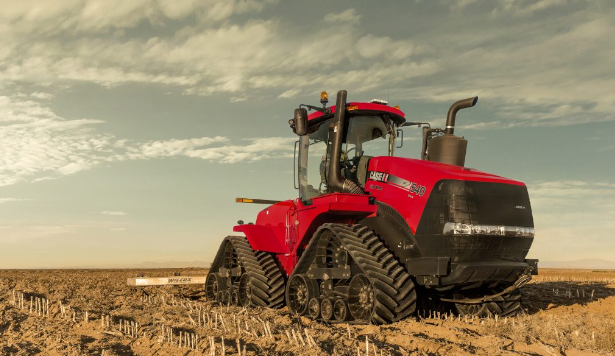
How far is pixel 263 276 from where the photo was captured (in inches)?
508

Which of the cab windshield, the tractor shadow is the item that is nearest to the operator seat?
the cab windshield

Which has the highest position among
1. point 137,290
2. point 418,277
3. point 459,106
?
point 459,106

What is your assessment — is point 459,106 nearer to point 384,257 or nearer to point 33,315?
point 384,257

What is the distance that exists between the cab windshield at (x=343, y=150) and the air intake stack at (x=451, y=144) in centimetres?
97

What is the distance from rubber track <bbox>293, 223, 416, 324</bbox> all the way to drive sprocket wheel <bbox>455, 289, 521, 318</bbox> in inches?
91.4

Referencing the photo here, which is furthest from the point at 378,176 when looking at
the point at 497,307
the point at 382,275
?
the point at 497,307

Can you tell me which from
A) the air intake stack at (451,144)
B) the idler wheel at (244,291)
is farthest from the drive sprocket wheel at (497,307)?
the idler wheel at (244,291)

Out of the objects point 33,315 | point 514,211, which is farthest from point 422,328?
point 33,315

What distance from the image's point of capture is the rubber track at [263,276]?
12719 millimetres

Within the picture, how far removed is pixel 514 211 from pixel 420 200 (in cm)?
168

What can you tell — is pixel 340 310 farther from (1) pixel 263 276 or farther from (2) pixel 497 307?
(1) pixel 263 276

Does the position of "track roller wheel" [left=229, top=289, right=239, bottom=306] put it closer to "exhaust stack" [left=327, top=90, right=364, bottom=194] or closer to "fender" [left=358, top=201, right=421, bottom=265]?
"exhaust stack" [left=327, top=90, right=364, bottom=194]

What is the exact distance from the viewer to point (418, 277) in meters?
9.21

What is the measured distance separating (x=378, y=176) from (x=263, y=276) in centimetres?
405
